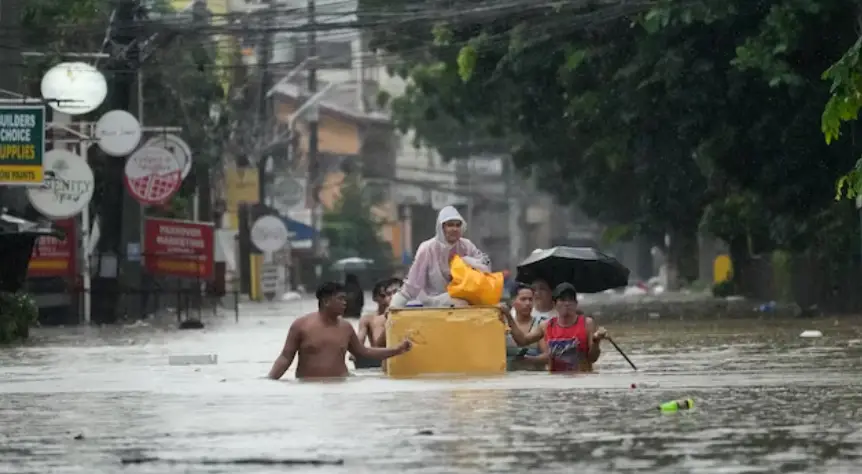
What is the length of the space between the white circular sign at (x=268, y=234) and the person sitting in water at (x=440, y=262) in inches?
1970

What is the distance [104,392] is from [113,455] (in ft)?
24.1

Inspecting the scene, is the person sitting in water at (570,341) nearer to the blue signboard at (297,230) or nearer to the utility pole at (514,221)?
the blue signboard at (297,230)

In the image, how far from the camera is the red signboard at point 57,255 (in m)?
44.2

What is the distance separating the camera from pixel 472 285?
776 inches

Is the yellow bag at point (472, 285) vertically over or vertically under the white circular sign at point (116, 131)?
under

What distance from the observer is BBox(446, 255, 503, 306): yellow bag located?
64.6 ft

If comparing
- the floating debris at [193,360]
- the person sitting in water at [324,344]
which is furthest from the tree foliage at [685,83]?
the person sitting in water at [324,344]

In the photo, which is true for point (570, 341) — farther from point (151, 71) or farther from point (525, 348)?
point (151, 71)

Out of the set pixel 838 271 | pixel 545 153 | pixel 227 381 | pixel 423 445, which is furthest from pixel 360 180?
pixel 423 445

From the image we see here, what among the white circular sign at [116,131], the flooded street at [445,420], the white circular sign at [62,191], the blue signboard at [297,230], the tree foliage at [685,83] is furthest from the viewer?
the blue signboard at [297,230]

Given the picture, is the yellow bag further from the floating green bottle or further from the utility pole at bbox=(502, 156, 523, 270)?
the utility pole at bbox=(502, 156, 523, 270)

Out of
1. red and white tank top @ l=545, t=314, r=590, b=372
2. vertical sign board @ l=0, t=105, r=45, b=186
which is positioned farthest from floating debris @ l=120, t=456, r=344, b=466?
vertical sign board @ l=0, t=105, r=45, b=186

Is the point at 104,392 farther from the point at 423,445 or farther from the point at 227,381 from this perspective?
the point at 423,445

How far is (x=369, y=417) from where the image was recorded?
14703 mm
